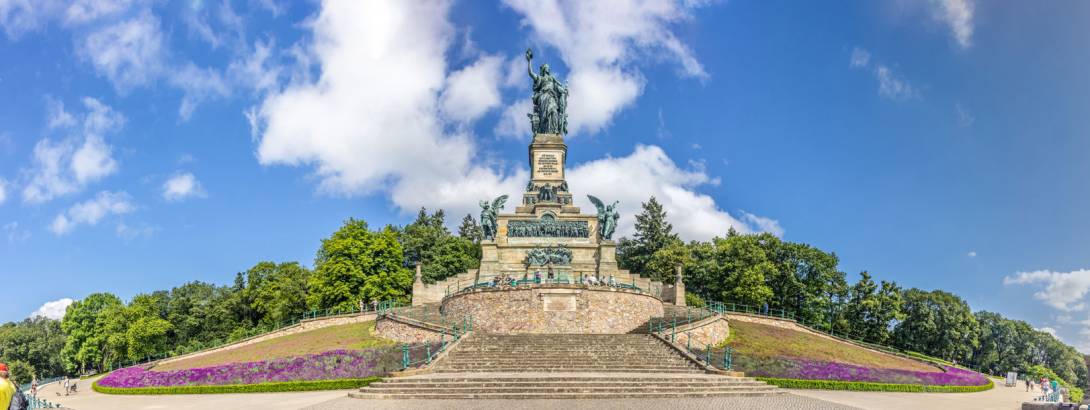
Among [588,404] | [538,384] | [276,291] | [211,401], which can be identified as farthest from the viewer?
[276,291]

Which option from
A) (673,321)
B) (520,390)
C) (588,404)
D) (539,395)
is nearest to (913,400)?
(673,321)

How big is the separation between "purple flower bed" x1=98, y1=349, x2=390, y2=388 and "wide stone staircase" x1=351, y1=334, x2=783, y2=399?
371 centimetres

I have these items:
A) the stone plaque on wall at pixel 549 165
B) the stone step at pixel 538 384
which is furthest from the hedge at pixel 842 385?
the stone plaque on wall at pixel 549 165

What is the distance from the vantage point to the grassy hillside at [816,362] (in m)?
26.5

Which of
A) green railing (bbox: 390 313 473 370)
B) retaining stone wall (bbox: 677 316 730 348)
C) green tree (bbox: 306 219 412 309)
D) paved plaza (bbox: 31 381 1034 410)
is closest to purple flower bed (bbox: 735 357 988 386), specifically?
paved plaza (bbox: 31 381 1034 410)

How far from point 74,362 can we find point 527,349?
59.7m

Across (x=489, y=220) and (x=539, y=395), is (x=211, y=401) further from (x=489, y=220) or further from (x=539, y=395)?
(x=489, y=220)

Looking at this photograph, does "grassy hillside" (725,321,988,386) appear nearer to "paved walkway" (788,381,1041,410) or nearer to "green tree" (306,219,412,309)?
"paved walkway" (788,381,1041,410)

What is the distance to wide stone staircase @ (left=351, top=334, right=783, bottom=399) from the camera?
19484 mm

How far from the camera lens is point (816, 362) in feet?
91.4

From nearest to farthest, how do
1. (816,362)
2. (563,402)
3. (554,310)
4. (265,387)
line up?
(563,402), (265,387), (816,362), (554,310)

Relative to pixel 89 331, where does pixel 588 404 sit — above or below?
above

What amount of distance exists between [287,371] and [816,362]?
2133 centimetres

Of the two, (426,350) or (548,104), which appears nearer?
(426,350)
